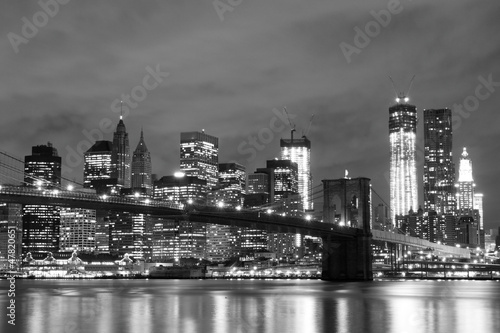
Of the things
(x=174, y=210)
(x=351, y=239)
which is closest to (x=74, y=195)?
(x=174, y=210)

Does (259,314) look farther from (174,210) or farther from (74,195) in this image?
(174,210)

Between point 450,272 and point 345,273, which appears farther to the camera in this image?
point 450,272

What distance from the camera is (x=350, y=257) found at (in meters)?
84.0

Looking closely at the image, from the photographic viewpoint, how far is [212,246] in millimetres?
196500

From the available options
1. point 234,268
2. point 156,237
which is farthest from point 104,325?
point 156,237

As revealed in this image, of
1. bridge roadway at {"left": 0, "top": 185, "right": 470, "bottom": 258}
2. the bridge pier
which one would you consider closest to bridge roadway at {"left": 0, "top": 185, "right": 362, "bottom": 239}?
bridge roadway at {"left": 0, "top": 185, "right": 470, "bottom": 258}

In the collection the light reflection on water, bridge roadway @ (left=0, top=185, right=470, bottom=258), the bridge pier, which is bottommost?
the light reflection on water

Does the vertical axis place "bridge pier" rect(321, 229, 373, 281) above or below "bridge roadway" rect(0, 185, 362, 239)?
below

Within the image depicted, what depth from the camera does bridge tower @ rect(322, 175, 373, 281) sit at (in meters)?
83.4

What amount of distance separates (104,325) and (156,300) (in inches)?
667

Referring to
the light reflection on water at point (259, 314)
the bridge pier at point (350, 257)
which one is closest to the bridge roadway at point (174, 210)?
the bridge pier at point (350, 257)

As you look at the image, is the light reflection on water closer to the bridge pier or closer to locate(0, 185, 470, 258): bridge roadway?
locate(0, 185, 470, 258): bridge roadway

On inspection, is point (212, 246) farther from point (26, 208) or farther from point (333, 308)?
point (333, 308)

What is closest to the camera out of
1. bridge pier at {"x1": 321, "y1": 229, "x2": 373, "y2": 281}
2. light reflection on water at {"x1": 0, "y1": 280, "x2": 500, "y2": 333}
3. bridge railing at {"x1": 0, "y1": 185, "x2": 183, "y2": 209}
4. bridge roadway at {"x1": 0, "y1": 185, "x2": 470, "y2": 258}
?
light reflection on water at {"x1": 0, "y1": 280, "x2": 500, "y2": 333}
